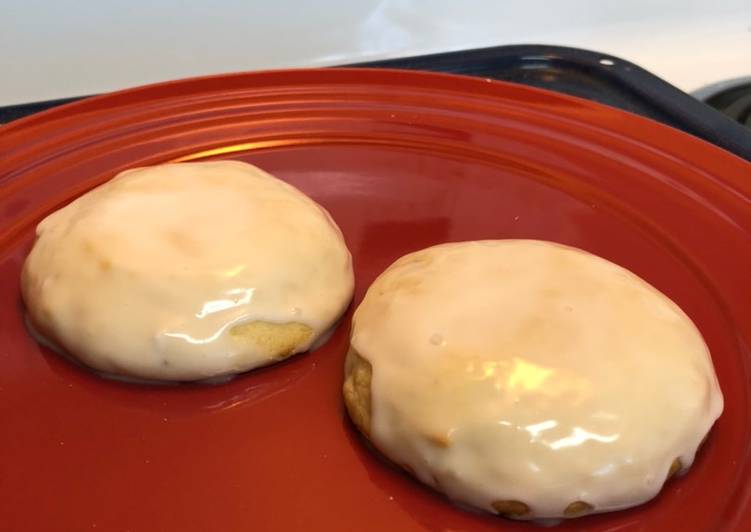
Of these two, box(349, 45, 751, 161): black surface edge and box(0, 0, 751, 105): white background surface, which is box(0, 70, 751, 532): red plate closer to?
box(349, 45, 751, 161): black surface edge

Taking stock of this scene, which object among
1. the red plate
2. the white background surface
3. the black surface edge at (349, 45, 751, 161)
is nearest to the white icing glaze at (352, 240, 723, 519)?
the red plate

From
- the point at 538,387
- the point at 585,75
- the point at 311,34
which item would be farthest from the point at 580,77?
the point at 538,387

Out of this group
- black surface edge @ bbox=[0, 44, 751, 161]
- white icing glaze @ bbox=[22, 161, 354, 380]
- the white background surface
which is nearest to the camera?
white icing glaze @ bbox=[22, 161, 354, 380]

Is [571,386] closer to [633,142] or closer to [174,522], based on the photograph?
[174,522]

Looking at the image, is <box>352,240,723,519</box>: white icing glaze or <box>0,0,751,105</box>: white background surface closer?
<box>352,240,723,519</box>: white icing glaze

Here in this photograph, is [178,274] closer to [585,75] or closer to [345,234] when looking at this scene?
[345,234]

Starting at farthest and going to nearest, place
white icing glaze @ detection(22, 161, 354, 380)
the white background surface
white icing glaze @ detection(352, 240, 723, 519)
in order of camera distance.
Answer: the white background surface
white icing glaze @ detection(22, 161, 354, 380)
white icing glaze @ detection(352, 240, 723, 519)

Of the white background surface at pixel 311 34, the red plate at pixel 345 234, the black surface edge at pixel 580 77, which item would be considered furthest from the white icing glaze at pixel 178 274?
the white background surface at pixel 311 34
